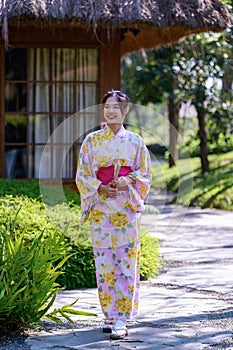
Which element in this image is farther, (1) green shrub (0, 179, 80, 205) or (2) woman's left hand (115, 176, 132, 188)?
(1) green shrub (0, 179, 80, 205)

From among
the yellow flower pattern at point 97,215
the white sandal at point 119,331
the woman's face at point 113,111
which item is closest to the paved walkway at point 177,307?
the white sandal at point 119,331

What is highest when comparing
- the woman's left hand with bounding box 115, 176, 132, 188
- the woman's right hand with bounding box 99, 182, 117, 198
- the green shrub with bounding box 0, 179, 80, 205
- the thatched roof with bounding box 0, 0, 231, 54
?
the thatched roof with bounding box 0, 0, 231, 54

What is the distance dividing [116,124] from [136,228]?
653 millimetres

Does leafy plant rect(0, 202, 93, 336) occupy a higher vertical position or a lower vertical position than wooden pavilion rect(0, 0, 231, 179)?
lower

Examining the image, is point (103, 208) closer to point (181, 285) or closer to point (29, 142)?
point (181, 285)

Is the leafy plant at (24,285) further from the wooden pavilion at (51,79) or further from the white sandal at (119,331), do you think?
the wooden pavilion at (51,79)

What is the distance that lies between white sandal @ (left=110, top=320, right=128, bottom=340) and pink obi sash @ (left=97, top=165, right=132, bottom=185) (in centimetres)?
85

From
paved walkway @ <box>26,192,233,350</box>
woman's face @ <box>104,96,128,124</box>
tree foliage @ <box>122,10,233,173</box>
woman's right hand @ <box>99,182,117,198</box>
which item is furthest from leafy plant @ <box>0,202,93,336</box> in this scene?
tree foliage @ <box>122,10,233,173</box>

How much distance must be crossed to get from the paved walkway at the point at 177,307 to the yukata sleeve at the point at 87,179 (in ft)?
2.50

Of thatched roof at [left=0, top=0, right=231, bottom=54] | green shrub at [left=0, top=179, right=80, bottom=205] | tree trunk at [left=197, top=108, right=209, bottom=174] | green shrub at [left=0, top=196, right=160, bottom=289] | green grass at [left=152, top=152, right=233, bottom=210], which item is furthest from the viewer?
tree trunk at [left=197, top=108, right=209, bottom=174]

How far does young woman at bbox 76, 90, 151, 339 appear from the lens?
5.07 metres

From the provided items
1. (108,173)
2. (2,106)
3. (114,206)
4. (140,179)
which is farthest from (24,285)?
(2,106)

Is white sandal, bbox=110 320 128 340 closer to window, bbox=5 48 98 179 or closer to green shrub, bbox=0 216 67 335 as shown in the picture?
green shrub, bbox=0 216 67 335

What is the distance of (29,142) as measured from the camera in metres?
9.55
